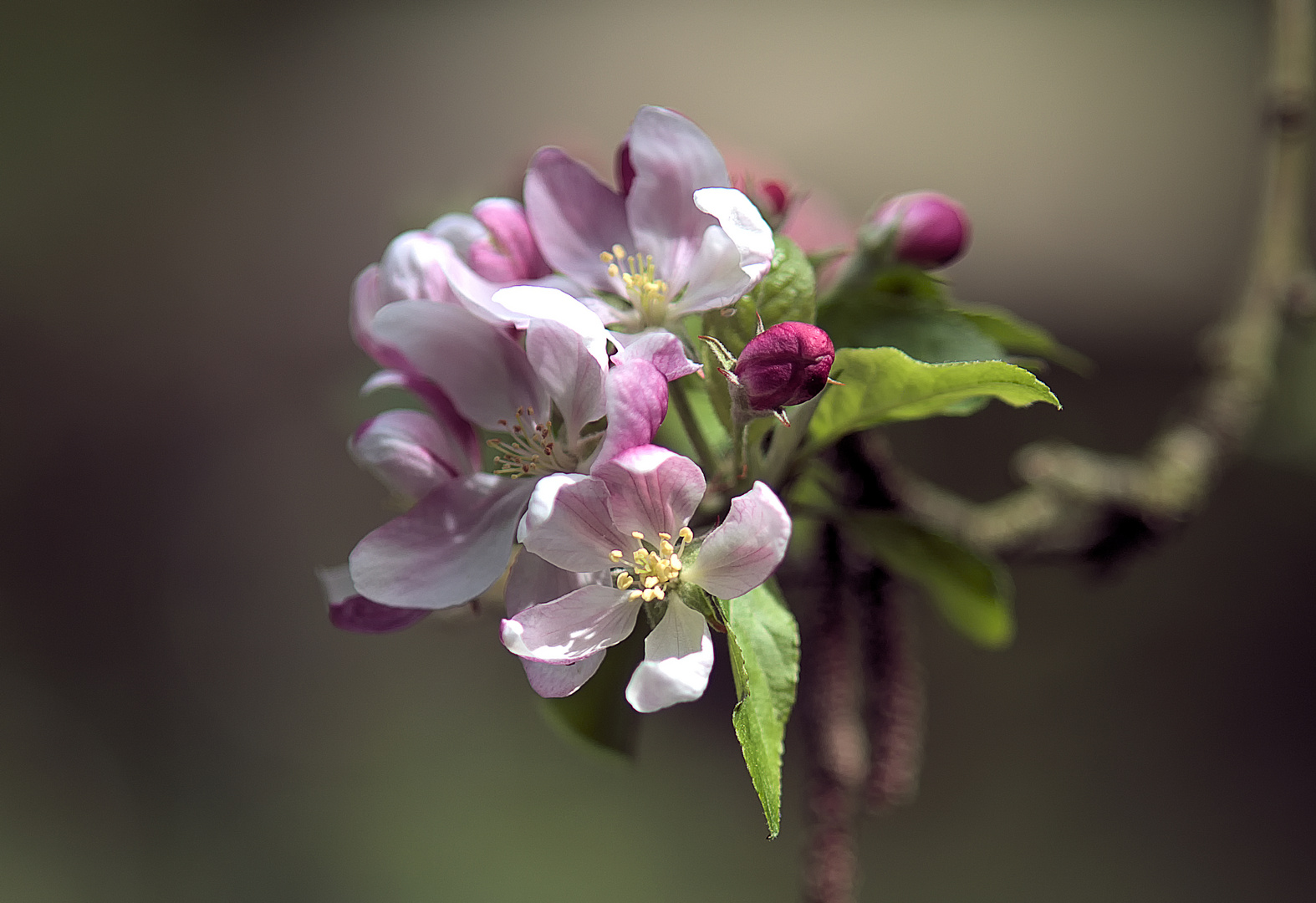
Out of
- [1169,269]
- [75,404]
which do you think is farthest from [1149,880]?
[75,404]

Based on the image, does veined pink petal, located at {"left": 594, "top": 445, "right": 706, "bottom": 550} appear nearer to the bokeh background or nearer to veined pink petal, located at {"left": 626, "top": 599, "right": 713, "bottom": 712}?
veined pink petal, located at {"left": 626, "top": 599, "right": 713, "bottom": 712}

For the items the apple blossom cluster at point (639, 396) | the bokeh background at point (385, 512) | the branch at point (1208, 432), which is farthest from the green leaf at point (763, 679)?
the bokeh background at point (385, 512)

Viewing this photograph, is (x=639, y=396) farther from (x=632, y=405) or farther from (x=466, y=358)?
(x=466, y=358)

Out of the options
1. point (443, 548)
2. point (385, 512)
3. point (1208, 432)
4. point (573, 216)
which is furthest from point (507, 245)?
point (385, 512)

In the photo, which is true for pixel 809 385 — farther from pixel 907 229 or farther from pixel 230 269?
pixel 230 269

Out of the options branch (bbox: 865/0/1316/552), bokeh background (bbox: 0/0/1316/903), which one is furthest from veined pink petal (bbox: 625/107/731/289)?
bokeh background (bbox: 0/0/1316/903)

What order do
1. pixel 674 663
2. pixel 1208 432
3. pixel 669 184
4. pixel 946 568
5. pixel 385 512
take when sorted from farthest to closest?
pixel 385 512 → pixel 1208 432 → pixel 946 568 → pixel 669 184 → pixel 674 663
